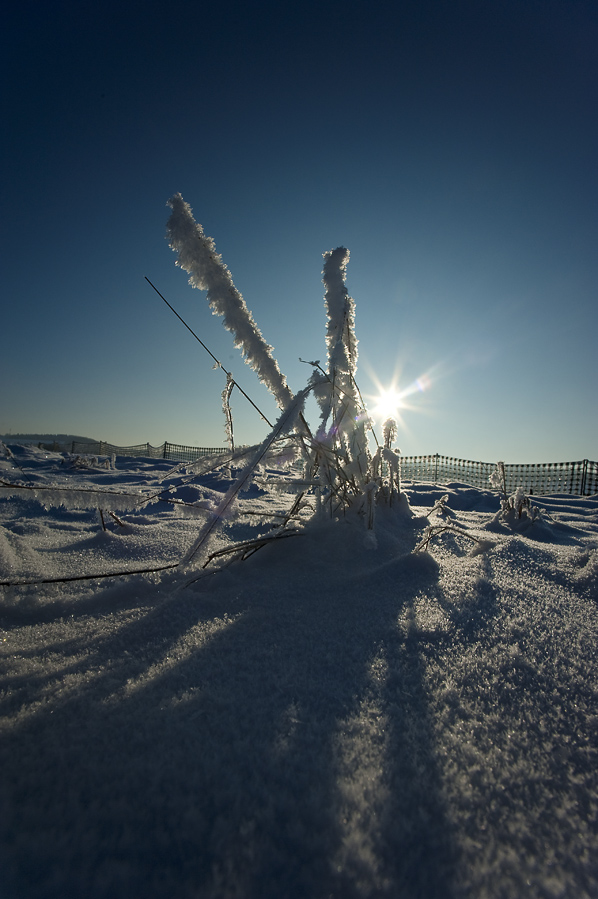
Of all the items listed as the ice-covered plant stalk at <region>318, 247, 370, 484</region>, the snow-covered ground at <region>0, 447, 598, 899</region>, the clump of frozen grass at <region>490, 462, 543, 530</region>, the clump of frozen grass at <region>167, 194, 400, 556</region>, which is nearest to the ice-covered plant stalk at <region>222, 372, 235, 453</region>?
the clump of frozen grass at <region>167, 194, 400, 556</region>

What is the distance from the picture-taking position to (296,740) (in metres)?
0.53

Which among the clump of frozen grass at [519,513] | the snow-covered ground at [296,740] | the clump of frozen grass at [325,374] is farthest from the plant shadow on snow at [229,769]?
the clump of frozen grass at [519,513]

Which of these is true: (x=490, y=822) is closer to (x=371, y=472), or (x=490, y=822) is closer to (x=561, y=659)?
(x=561, y=659)

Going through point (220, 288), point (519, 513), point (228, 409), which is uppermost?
point (220, 288)

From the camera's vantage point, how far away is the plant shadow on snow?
0.37 metres

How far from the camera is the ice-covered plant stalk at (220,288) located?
1.38m

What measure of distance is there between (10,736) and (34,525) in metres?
2.01

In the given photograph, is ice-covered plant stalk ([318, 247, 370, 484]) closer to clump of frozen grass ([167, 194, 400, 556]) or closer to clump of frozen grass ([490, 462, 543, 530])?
clump of frozen grass ([167, 194, 400, 556])

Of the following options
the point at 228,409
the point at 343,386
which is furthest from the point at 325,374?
the point at 228,409

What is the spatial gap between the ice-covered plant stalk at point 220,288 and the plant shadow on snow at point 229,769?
3.17 ft

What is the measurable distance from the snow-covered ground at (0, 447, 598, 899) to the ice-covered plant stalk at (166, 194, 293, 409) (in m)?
0.79

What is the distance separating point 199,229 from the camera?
140 cm

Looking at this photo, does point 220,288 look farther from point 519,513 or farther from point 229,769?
point 519,513

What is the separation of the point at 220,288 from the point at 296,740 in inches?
55.6
